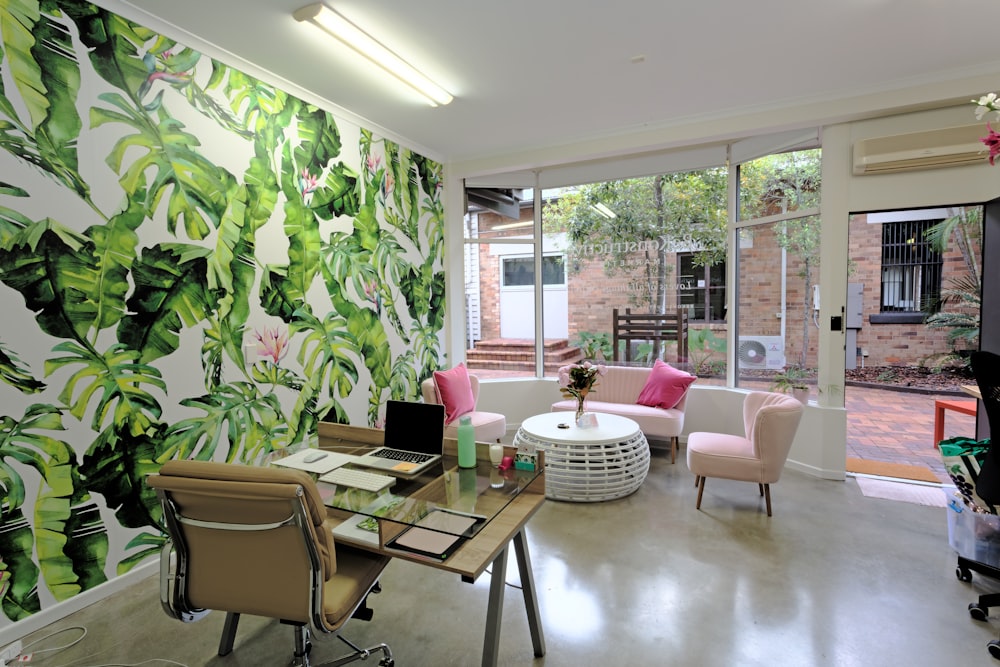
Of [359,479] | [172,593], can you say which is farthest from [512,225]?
[172,593]

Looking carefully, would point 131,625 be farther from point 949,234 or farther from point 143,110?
point 949,234

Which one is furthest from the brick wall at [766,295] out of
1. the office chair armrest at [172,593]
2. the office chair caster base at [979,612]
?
the office chair armrest at [172,593]

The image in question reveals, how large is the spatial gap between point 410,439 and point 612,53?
8.80 feet

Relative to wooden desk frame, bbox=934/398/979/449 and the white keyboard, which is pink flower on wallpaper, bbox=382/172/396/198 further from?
wooden desk frame, bbox=934/398/979/449

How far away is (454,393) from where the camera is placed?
4.57 metres

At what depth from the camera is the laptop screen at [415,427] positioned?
2361 millimetres

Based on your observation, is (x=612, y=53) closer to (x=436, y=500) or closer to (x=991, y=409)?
(x=991, y=409)

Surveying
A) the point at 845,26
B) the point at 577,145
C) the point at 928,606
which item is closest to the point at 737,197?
the point at 577,145

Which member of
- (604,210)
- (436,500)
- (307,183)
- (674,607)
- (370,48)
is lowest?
(674,607)

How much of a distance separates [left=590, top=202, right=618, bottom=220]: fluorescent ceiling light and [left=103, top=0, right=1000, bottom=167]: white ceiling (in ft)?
3.98

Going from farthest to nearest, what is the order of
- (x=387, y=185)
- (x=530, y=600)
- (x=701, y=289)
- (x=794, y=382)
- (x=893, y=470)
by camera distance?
(x=701, y=289)
(x=387, y=185)
(x=794, y=382)
(x=893, y=470)
(x=530, y=600)

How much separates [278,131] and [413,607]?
3.16 m

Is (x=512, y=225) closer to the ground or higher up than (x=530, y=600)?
higher up

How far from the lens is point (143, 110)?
8.61ft
